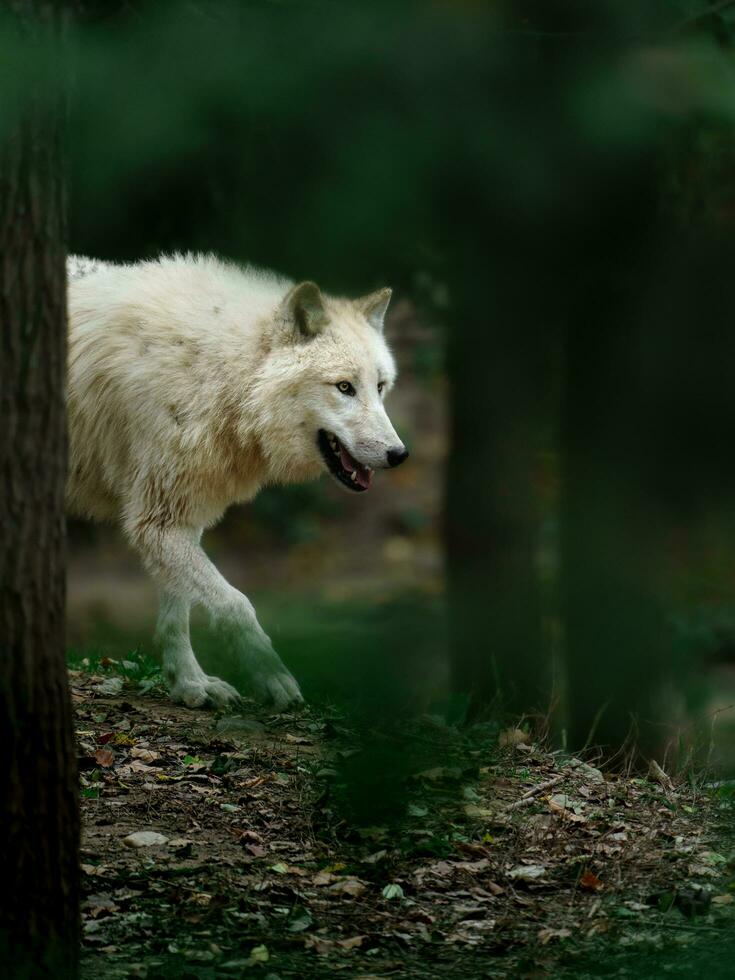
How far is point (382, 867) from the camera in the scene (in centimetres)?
379

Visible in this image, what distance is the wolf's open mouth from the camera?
19.1 ft

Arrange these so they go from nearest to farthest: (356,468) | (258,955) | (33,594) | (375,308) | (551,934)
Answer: (33,594)
(258,955)
(551,934)
(356,468)
(375,308)

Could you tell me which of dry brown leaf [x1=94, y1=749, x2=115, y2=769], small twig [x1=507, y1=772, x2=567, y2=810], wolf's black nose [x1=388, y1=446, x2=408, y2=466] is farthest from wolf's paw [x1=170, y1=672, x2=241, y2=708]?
small twig [x1=507, y1=772, x2=567, y2=810]

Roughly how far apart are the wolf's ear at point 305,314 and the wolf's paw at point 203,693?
5.90 ft

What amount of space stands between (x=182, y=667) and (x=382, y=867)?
210 cm

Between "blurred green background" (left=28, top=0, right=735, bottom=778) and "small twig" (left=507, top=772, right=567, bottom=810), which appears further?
"small twig" (left=507, top=772, right=567, bottom=810)

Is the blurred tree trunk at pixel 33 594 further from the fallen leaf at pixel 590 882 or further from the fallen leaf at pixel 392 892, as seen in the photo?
the fallen leaf at pixel 590 882

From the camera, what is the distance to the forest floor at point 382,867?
130 inches

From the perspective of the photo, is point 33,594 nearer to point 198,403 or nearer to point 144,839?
point 144,839

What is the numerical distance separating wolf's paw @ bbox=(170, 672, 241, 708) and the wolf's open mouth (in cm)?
119

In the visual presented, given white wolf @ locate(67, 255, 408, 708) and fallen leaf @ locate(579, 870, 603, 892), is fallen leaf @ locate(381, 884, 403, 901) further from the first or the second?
white wolf @ locate(67, 255, 408, 708)

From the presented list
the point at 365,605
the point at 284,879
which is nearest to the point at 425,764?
the point at 365,605

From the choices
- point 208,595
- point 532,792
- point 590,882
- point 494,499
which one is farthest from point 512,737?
point 208,595

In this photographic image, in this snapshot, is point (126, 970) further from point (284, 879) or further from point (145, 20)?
point (145, 20)
